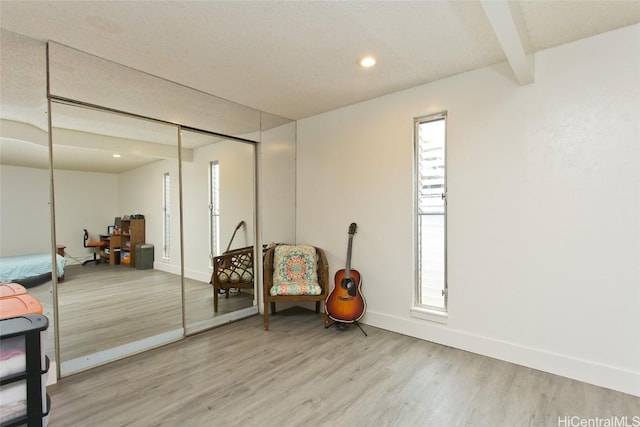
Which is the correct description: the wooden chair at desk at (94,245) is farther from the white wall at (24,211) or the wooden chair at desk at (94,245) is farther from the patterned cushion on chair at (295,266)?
the patterned cushion on chair at (295,266)

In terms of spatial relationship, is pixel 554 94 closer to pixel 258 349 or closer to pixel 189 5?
pixel 189 5

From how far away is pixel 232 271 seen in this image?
358cm

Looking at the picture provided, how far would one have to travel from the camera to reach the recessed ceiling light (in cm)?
246

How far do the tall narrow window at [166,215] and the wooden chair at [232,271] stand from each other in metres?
0.51

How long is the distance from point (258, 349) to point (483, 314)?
2.07m

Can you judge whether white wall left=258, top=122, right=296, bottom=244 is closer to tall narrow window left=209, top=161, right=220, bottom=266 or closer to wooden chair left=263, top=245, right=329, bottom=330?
wooden chair left=263, top=245, right=329, bottom=330

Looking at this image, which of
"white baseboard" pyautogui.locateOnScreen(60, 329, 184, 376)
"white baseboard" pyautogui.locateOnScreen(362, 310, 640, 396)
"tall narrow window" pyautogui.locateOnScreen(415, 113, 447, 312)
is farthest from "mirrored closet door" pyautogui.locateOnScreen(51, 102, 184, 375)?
"tall narrow window" pyautogui.locateOnScreen(415, 113, 447, 312)

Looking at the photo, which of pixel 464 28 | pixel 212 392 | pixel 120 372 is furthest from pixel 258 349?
pixel 464 28

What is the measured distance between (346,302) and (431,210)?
1299 mm

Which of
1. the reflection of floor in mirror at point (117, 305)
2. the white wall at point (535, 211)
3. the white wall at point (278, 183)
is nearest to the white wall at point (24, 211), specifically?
the reflection of floor in mirror at point (117, 305)

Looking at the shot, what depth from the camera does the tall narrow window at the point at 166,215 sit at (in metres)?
3.09

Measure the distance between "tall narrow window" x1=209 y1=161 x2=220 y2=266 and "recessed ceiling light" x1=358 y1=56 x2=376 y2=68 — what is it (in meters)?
1.92

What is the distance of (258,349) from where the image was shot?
9.23 feet

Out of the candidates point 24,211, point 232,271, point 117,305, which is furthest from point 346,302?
point 24,211
